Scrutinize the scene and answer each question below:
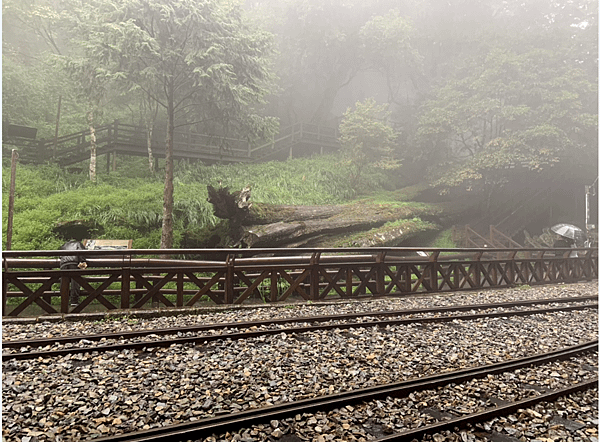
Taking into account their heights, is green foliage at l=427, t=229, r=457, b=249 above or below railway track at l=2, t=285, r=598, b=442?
above

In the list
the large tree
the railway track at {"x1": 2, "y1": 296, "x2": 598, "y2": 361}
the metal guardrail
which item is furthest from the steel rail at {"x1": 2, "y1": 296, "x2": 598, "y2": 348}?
the large tree

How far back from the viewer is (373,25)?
2419 centimetres

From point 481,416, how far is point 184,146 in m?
18.8

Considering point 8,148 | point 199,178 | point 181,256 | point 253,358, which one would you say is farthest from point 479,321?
point 8,148

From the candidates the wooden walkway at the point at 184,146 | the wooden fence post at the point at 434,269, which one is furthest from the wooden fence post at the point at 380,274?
the wooden walkway at the point at 184,146

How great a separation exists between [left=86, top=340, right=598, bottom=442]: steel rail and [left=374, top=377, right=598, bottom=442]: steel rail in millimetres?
660

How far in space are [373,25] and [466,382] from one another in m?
24.3

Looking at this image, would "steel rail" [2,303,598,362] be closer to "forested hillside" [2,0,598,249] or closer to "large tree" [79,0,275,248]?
"large tree" [79,0,275,248]

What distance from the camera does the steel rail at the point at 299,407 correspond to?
336 centimetres

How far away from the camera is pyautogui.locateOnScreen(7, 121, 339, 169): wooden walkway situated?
1688 cm

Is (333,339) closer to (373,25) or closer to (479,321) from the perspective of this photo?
(479,321)

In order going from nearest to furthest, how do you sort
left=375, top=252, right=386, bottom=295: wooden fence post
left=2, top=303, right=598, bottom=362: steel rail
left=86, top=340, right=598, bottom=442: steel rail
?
left=86, top=340, right=598, bottom=442: steel rail
left=2, top=303, right=598, bottom=362: steel rail
left=375, top=252, right=386, bottom=295: wooden fence post

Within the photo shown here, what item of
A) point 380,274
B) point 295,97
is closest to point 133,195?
point 380,274

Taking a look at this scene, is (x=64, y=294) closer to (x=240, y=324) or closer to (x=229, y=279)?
(x=229, y=279)
